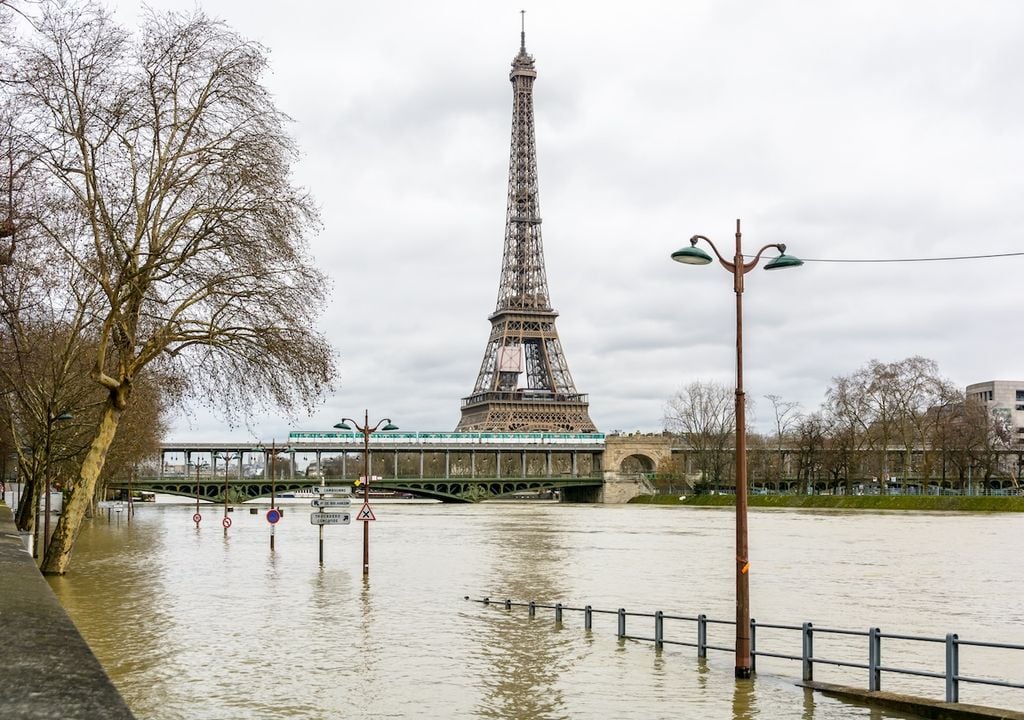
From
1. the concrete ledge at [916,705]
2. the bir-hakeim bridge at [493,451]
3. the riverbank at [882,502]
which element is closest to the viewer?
the concrete ledge at [916,705]

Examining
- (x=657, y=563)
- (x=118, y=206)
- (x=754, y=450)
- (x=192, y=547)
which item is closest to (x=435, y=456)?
(x=754, y=450)

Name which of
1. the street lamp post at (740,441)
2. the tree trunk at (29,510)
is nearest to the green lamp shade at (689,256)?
the street lamp post at (740,441)

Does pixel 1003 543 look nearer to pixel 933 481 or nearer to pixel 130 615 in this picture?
pixel 130 615

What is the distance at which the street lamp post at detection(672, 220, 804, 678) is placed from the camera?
59.2ft

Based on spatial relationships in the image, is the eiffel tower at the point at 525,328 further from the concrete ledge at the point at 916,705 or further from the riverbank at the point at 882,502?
the concrete ledge at the point at 916,705

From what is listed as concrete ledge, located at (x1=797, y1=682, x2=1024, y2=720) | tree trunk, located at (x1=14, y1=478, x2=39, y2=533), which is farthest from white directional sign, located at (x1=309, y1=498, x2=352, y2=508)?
concrete ledge, located at (x1=797, y1=682, x2=1024, y2=720)

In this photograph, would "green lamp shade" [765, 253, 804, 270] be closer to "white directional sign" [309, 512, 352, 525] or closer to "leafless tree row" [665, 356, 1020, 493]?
"white directional sign" [309, 512, 352, 525]

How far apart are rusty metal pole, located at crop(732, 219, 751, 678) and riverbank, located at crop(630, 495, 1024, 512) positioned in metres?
87.4

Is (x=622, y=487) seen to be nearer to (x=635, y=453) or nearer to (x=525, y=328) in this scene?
(x=635, y=453)

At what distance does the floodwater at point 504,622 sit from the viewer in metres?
17.8

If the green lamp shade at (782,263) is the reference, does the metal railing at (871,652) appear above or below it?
below

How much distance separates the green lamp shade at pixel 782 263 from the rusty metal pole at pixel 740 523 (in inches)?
29.1

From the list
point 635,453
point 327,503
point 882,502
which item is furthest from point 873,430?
point 327,503

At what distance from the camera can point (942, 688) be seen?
19094 mm
